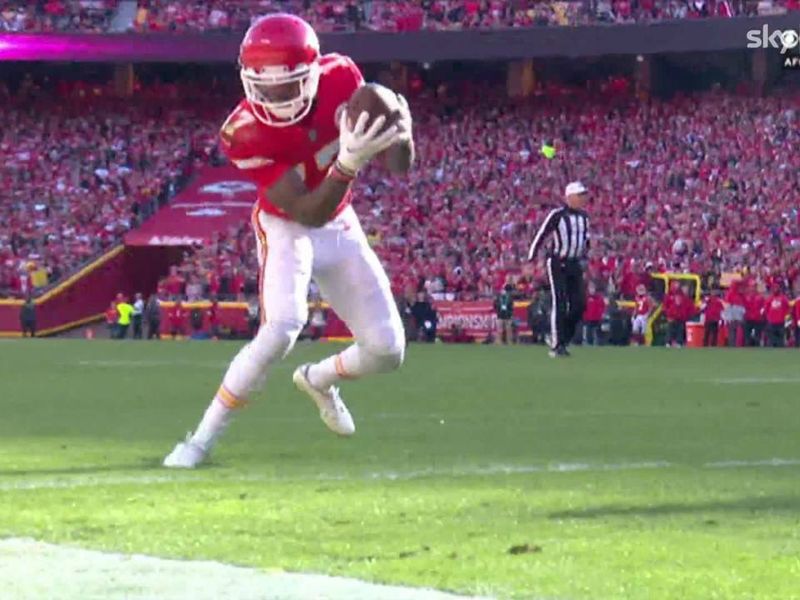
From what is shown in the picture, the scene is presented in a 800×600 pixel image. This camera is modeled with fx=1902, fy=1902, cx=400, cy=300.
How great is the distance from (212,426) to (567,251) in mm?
11972

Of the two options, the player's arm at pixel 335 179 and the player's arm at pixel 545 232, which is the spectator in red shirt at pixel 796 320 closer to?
the player's arm at pixel 545 232

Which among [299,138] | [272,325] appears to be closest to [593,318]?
[272,325]

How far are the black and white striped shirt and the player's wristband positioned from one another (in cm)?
1240

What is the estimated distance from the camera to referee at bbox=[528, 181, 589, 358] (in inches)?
776

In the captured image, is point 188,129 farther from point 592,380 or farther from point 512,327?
point 592,380

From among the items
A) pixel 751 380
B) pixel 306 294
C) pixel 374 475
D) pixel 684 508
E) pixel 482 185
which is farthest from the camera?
pixel 482 185

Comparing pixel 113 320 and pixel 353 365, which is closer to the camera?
pixel 353 365

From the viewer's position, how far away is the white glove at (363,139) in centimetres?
714

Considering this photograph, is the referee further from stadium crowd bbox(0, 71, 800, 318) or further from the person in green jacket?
the person in green jacket

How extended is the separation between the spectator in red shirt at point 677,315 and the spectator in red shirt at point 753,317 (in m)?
1.01

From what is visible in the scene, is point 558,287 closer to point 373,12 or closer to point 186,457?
point 186,457

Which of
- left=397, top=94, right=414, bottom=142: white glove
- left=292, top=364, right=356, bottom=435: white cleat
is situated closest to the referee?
left=292, top=364, right=356, bottom=435: white cleat

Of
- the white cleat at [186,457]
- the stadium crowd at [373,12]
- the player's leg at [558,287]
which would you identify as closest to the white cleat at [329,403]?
the white cleat at [186,457]

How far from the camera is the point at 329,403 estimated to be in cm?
922
